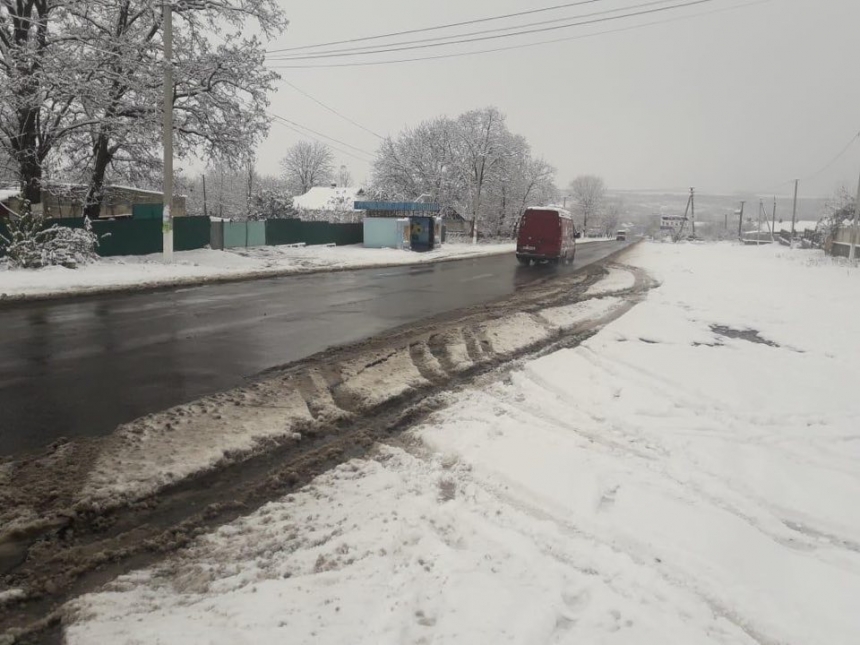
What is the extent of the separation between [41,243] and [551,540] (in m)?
18.7

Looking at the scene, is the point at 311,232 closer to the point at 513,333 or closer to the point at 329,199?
the point at 513,333

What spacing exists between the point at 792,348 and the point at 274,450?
32.0ft

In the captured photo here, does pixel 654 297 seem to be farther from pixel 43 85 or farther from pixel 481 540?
pixel 43 85

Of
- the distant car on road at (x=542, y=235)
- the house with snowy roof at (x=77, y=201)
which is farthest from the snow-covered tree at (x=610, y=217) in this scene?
the distant car on road at (x=542, y=235)

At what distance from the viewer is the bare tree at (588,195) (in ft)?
439

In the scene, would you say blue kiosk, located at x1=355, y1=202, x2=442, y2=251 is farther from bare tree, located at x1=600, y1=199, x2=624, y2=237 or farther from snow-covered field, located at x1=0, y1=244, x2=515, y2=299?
bare tree, located at x1=600, y1=199, x2=624, y2=237

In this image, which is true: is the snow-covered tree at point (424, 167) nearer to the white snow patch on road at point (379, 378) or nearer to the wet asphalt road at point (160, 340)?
the wet asphalt road at point (160, 340)

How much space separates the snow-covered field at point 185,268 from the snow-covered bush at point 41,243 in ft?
1.31

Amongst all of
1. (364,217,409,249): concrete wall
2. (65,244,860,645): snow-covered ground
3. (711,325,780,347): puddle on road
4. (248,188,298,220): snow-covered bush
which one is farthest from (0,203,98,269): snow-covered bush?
(364,217,409,249): concrete wall

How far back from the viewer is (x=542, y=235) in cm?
2767

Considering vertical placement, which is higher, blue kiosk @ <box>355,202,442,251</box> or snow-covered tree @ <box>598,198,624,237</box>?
snow-covered tree @ <box>598,198,624,237</box>

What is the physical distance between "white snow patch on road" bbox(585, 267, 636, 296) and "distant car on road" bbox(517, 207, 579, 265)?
330 centimetres

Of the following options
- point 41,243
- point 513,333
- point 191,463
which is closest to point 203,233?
point 41,243

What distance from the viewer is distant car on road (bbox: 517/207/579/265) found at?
27.6 metres
